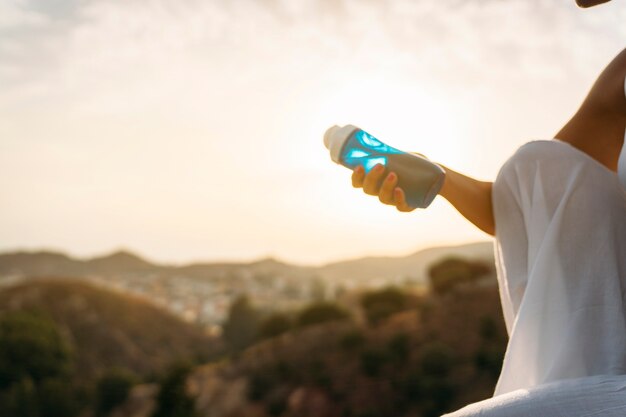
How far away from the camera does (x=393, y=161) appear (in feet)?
3.35

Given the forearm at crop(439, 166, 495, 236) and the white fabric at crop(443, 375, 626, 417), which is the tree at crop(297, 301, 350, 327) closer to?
the forearm at crop(439, 166, 495, 236)

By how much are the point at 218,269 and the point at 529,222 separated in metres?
36.9

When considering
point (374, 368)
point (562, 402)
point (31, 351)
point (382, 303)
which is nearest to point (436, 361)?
point (374, 368)

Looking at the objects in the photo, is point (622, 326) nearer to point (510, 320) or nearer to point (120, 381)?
point (510, 320)

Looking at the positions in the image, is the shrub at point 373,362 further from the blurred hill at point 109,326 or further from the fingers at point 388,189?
the fingers at point 388,189

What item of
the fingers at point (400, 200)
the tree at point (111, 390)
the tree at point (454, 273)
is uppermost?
the fingers at point (400, 200)

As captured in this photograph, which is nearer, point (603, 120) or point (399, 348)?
point (603, 120)

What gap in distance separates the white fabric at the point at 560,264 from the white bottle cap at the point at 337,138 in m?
0.22

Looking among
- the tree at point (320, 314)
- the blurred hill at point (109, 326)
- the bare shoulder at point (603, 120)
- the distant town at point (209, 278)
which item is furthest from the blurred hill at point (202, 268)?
the bare shoulder at point (603, 120)

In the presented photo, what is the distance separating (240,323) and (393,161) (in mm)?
26121

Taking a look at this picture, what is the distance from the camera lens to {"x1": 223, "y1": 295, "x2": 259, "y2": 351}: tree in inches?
1019

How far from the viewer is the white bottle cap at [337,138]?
1.04 meters

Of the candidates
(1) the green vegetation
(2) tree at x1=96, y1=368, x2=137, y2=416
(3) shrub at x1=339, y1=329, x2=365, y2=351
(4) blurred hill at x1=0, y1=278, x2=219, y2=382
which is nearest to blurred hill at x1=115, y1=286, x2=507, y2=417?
(3) shrub at x1=339, y1=329, x2=365, y2=351

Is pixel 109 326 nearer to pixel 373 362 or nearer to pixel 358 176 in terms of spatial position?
pixel 373 362
